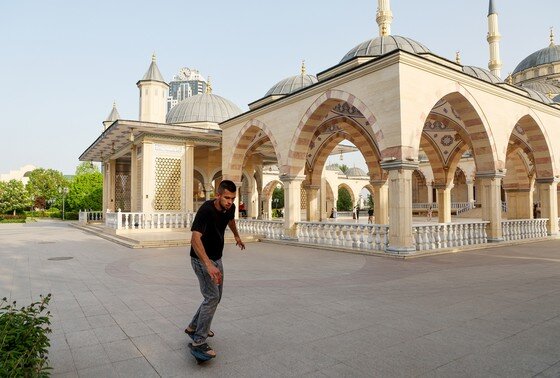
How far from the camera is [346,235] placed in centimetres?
983

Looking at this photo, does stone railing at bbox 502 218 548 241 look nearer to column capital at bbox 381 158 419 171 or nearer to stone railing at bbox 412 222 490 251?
stone railing at bbox 412 222 490 251

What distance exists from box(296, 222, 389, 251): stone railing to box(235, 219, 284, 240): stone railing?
89 centimetres

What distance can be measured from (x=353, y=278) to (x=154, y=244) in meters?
6.55

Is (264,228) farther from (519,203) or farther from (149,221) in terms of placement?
(519,203)

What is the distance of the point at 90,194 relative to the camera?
33719 millimetres

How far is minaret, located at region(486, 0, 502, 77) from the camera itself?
19.8 metres

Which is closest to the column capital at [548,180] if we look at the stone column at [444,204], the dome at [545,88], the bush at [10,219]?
the stone column at [444,204]

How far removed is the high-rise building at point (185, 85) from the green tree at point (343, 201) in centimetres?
10120

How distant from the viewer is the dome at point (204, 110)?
67.1ft

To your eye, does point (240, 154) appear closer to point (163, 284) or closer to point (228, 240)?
point (228, 240)

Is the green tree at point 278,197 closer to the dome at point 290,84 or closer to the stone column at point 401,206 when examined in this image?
the dome at point 290,84

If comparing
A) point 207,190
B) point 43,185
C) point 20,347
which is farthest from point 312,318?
point 43,185

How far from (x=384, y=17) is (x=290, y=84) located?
16.6ft

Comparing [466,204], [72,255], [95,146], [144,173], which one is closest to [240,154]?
[144,173]
